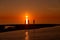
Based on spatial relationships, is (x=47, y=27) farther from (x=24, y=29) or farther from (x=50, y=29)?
(x=24, y=29)

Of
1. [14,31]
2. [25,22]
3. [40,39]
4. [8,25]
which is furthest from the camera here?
[14,31]

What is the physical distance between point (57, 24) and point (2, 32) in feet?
9.39

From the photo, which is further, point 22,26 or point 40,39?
point 22,26

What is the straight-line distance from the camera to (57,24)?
11469 millimetres

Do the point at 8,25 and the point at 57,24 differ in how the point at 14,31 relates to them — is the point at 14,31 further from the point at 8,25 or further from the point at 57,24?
the point at 57,24

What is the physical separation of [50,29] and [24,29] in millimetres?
1402

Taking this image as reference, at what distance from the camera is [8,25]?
1181 cm

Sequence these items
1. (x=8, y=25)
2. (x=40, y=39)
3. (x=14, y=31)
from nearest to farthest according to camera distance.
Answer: (x=40, y=39) → (x=8, y=25) → (x=14, y=31)

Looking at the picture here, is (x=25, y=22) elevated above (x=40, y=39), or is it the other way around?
(x=25, y=22)

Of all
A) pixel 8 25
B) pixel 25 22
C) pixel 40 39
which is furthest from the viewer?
pixel 8 25

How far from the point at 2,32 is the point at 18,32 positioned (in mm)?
1236

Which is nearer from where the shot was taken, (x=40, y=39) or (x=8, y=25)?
(x=40, y=39)

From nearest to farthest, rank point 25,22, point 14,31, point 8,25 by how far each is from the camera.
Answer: point 25,22
point 8,25
point 14,31

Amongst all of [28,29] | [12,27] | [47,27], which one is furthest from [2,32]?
[47,27]
